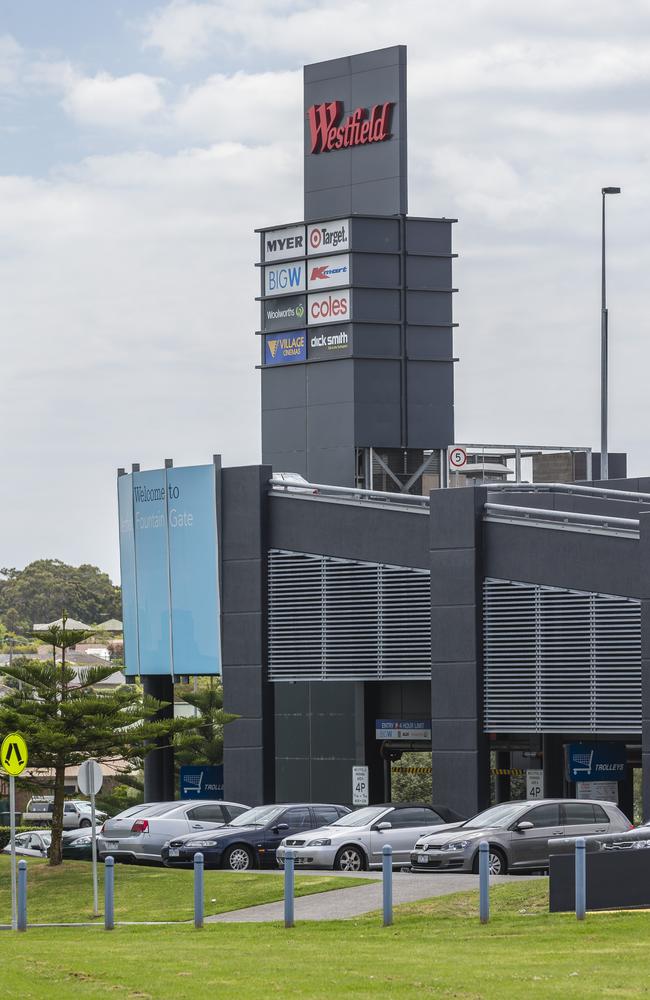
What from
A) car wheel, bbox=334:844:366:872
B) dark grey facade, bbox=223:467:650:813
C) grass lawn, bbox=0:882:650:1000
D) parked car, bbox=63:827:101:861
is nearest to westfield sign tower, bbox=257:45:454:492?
dark grey facade, bbox=223:467:650:813

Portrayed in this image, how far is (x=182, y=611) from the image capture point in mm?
40375

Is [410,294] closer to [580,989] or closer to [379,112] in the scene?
[379,112]

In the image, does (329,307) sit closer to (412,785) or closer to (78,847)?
(78,847)

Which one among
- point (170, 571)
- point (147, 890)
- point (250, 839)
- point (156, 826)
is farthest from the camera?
point (170, 571)

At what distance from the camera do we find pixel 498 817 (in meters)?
27.7

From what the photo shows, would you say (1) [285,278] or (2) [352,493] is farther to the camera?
(1) [285,278]

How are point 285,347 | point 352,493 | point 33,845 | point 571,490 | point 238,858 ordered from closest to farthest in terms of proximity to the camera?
point 238,858 → point 352,493 → point 571,490 → point 33,845 → point 285,347

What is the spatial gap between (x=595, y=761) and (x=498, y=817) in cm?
895

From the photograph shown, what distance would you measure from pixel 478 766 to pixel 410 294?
15630mm

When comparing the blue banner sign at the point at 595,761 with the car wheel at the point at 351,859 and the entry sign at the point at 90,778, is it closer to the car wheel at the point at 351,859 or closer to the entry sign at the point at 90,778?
the car wheel at the point at 351,859

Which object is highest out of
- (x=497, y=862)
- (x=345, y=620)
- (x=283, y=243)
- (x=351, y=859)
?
(x=283, y=243)

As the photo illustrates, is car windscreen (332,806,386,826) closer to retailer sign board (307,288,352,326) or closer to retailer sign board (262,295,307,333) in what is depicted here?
retailer sign board (307,288,352,326)

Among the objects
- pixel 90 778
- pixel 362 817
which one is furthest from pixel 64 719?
pixel 362 817

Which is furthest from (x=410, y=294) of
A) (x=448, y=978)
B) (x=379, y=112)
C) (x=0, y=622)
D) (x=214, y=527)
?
(x=0, y=622)
